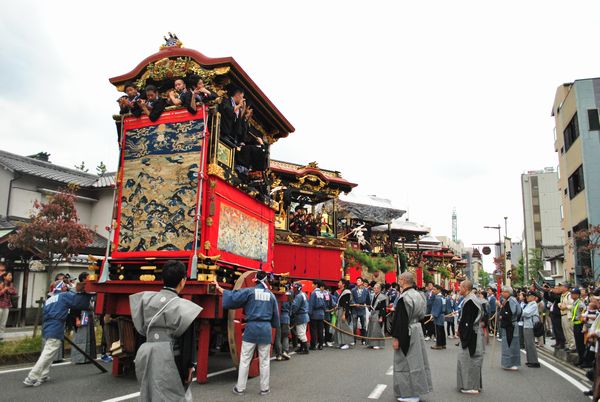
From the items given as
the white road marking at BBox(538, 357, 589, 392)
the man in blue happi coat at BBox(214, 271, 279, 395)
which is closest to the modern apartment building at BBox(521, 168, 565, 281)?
the white road marking at BBox(538, 357, 589, 392)

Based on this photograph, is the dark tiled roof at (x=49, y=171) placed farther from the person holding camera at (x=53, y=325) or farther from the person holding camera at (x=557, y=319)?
the person holding camera at (x=557, y=319)

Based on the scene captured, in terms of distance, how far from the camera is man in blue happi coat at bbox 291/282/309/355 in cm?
1234

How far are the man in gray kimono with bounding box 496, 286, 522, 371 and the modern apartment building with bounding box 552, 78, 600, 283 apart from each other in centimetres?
1308

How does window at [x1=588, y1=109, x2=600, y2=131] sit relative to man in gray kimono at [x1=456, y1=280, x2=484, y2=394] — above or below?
above

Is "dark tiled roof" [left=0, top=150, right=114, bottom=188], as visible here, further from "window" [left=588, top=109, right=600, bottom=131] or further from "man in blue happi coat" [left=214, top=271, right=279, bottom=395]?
"window" [left=588, top=109, right=600, bottom=131]

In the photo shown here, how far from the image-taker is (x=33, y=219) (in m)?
14.6

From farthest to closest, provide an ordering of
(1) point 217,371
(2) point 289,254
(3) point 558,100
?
(3) point 558,100
(2) point 289,254
(1) point 217,371

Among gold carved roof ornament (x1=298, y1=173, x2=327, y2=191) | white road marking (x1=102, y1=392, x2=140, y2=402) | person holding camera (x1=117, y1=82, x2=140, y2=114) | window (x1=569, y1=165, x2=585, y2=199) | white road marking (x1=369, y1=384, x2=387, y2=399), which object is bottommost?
white road marking (x1=369, y1=384, x2=387, y2=399)

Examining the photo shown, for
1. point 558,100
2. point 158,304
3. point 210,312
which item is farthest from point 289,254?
point 558,100

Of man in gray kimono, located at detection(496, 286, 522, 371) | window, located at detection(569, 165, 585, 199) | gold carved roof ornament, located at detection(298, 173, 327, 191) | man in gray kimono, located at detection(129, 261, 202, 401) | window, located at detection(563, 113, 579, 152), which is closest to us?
man in gray kimono, located at detection(129, 261, 202, 401)

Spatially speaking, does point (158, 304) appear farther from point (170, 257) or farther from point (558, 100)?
point (558, 100)

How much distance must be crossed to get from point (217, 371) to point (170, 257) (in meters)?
2.41

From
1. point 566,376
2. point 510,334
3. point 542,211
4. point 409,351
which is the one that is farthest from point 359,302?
point 542,211

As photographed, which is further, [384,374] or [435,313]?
[435,313]
